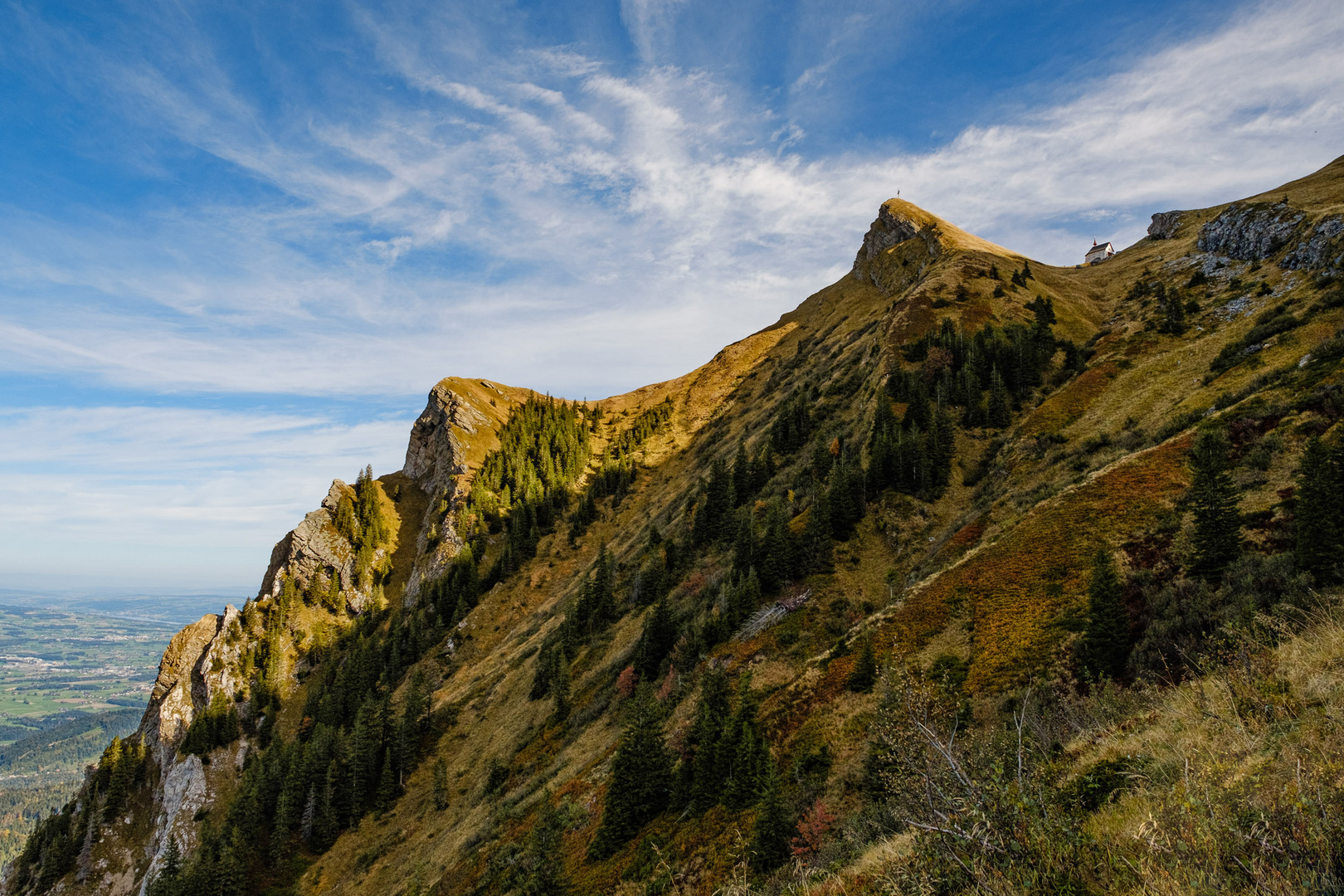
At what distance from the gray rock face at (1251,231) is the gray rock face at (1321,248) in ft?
21.8

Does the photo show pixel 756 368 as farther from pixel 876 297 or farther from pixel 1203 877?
pixel 1203 877

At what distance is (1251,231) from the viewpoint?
72.2 metres

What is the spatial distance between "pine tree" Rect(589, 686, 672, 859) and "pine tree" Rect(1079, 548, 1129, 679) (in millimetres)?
22367

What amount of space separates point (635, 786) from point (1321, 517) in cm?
3248

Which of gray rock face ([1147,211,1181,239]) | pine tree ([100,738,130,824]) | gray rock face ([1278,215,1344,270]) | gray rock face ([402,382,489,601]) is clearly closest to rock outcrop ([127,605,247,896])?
pine tree ([100,738,130,824])

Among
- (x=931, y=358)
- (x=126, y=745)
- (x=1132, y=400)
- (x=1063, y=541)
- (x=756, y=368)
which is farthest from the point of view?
(x=756, y=368)

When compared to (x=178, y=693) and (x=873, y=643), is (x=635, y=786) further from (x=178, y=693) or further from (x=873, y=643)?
(x=178, y=693)

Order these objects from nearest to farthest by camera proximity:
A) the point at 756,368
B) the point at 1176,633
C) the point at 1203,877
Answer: the point at 1203,877
the point at 1176,633
the point at 756,368

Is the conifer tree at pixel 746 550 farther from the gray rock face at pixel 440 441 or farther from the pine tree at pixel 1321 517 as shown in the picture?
the gray rock face at pixel 440 441

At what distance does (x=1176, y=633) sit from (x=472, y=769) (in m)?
63.5

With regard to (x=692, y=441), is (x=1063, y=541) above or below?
below

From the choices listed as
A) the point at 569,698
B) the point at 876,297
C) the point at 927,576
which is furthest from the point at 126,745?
the point at 876,297

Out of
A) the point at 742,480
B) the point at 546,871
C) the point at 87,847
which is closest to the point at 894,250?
the point at 742,480

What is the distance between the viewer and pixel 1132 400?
5131 centimetres
